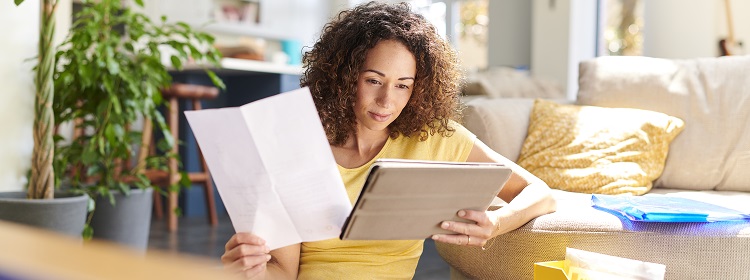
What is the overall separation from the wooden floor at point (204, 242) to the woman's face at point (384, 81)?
1.74 m

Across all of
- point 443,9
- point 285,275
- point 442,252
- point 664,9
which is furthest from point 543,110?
point 443,9

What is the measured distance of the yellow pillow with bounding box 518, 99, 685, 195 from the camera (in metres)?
2.37

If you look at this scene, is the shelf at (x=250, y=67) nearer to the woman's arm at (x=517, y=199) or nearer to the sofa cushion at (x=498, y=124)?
the sofa cushion at (x=498, y=124)

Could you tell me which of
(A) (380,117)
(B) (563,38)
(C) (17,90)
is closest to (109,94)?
(C) (17,90)

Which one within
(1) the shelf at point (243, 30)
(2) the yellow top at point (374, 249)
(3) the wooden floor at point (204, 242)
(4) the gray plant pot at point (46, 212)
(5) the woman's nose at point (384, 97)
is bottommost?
(3) the wooden floor at point (204, 242)

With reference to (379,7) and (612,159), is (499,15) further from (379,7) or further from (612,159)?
(379,7)

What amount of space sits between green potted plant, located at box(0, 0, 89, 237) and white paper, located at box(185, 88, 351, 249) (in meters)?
1.39

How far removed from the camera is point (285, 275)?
150cm

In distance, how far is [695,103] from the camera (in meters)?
2.56

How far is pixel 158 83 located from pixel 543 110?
4.92 feet

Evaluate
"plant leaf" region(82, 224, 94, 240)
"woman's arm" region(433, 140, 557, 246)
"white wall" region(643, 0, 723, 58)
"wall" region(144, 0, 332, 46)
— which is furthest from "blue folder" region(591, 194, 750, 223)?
"wall" region(144, 0, 332, 46)

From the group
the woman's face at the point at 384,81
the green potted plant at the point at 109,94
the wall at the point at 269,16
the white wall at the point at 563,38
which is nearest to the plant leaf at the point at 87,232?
the green potted plant at the point at 109,94

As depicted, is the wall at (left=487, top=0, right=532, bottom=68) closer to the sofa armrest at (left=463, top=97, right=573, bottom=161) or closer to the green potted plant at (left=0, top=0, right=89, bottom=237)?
the sofa armrest at (left=463, top=97, right=573, bottom=161)

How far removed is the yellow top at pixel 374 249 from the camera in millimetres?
1564
